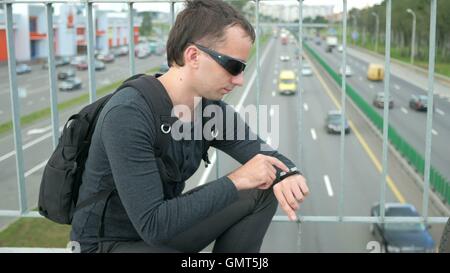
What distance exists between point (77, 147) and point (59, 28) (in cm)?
259

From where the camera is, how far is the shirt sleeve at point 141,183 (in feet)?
5.95

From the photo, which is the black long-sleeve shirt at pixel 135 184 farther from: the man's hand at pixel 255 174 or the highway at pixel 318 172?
the highway at pixel 318 172

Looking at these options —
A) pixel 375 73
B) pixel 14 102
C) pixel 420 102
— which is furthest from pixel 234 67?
pixel 375 73

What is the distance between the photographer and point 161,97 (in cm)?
196

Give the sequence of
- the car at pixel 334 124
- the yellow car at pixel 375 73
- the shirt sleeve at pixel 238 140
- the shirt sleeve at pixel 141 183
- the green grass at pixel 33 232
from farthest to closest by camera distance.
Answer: the yellow car at pixel 375 73 < the car at pixel 334 124 < the green grass at pixel 33 232 < the shirt sleeve at pixel 238 140 < the shirt sleeve at pixel 141 183

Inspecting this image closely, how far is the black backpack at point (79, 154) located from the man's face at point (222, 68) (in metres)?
0.15

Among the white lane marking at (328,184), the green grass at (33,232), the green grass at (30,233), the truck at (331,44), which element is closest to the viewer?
the green grass at (33,232)

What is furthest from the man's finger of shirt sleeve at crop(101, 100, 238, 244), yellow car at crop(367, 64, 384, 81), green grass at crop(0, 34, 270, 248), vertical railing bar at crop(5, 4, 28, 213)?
yellow car at crop(367, 64, 384, 81)

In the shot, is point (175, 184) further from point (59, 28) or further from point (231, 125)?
point (59, 28)

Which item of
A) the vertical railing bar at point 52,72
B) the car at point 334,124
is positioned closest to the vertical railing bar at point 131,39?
the vertical railing bar at point 52,72

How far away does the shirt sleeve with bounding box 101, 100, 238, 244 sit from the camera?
1.81 meters

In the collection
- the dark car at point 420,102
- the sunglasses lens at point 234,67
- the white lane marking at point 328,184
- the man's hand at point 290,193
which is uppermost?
the sunglasses lens at point 234,67

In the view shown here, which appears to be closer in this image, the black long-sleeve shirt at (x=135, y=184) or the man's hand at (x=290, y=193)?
the black long-sleeve shirt at (x=135, y=184)

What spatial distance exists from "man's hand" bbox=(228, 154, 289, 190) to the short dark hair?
1.44ft
